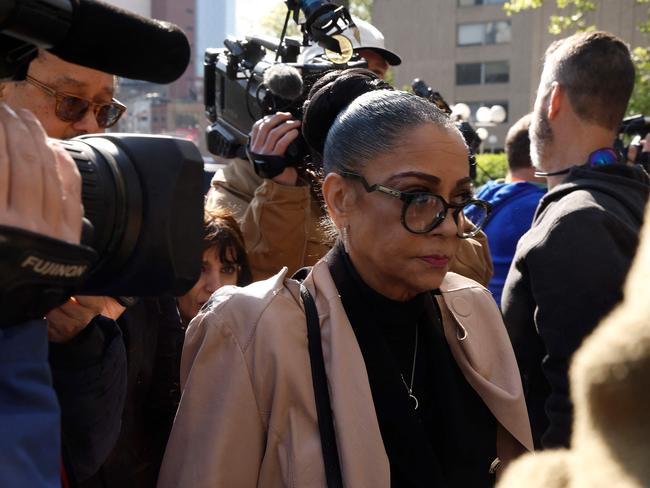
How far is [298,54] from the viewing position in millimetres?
3141

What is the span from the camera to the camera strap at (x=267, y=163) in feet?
9.05

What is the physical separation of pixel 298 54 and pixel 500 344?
Result: 52.3 inches

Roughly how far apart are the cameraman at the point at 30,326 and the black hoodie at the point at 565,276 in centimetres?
174

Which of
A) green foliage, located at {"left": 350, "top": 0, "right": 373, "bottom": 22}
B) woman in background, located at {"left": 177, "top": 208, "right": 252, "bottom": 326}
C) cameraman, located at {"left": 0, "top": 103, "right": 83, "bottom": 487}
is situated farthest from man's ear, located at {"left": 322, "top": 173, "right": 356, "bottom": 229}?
green foliage, located at {"left": 350, "top": 0, "right": 373, "bottom": 22}

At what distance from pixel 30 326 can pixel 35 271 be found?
17cm

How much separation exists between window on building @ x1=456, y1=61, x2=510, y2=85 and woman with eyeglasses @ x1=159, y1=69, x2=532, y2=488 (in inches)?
1888

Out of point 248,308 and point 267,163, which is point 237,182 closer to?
point 267,163

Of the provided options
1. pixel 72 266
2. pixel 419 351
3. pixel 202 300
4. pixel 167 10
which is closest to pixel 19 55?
pixel 72 266

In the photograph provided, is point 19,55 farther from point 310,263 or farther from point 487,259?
point 487,259

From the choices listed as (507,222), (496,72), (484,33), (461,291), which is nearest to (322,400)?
(461,291)

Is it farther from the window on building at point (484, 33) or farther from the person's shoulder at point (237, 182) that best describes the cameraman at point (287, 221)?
the window on building at point (484, 33)

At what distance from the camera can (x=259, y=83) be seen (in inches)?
117

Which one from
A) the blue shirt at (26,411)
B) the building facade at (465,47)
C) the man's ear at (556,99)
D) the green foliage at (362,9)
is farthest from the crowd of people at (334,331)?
the building facade at (465,47)

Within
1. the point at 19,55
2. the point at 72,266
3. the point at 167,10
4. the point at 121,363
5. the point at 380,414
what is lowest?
the point at 380,414
